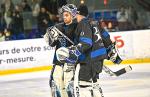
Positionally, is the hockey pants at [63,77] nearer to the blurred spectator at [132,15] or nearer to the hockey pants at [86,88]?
the hockey pants at [86,88]

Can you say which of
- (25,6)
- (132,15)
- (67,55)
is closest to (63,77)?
(67,55)

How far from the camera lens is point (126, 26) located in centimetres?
1127

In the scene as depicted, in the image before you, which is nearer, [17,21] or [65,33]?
[65,33]

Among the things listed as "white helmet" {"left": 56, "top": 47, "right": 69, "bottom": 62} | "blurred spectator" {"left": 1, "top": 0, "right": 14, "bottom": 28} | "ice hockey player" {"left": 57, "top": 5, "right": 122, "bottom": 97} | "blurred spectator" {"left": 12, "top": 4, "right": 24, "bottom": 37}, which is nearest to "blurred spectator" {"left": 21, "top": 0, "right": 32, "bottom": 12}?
"blurred spectator" {"left": 12, "top": 4, "right": 24, "bottom": 37}

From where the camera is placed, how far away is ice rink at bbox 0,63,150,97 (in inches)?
278

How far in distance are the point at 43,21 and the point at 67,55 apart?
6.72 meters

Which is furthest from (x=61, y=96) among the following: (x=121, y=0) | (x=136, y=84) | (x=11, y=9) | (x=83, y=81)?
(x=121, y=0)

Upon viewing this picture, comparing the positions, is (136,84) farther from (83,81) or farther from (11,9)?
(11,9)

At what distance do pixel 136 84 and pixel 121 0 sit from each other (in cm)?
447

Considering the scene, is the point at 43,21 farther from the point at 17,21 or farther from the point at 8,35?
the point at 8,35

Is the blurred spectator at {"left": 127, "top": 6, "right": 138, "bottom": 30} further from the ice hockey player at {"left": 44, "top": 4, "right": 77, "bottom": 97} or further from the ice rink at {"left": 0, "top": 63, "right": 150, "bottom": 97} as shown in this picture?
the ice hockey player at {"left": 44, "top": 4, "right": 77, "bottom": 97}

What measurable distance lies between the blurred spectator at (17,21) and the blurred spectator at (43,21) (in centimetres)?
41

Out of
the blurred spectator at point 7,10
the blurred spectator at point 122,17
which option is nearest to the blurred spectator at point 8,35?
the blurred spectator at point 7,10

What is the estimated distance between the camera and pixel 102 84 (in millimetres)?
7875
